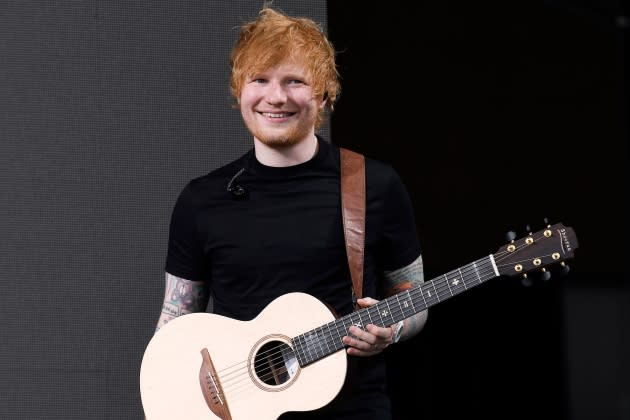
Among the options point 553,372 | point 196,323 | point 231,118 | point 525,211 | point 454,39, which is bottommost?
point 553,372

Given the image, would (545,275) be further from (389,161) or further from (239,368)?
(389,161)

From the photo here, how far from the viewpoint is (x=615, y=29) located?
4824 millimetres

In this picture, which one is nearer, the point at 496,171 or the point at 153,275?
the point at 153,275

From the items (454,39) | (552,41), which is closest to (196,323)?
(454,39)

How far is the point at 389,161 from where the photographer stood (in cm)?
431

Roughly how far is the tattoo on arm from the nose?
1.78 ft

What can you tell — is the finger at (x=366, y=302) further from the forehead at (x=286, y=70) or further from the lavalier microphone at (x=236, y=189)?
the forehead at (x=286, y=70)

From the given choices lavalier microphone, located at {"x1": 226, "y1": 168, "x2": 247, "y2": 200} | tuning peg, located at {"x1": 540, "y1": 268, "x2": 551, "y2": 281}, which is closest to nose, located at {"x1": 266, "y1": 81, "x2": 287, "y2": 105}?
lavalier microphone, located at {"x1": 226, "y1": 168, "x2": 247, "y2": 200}

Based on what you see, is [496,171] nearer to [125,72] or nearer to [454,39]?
[454,39]

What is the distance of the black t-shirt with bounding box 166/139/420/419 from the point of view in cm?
257

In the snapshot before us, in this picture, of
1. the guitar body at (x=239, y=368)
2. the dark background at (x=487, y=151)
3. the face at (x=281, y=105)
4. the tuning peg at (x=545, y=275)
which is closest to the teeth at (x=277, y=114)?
the face at (x=281, y=105)

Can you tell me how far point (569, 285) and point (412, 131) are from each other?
45.0 inches

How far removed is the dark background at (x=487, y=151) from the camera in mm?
4281

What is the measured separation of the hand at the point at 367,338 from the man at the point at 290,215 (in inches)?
1.9
